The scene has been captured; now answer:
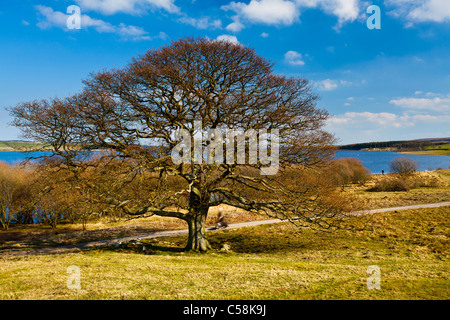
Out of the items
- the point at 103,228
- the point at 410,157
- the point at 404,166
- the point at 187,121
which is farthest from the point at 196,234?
the point at 410,157

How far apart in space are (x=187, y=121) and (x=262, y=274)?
30.1 feet

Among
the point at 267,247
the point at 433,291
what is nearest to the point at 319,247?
the point at 267,247

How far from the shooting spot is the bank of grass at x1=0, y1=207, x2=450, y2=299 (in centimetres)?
744

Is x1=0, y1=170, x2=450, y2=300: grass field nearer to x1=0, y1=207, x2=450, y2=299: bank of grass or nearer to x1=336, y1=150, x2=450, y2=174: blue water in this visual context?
x1=0, y1=207, x2=450, y2=299: bank of grass

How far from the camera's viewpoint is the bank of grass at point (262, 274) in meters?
7.44

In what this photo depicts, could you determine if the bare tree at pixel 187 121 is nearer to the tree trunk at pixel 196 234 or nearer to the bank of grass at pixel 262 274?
the tree trunk at pixel 196 234

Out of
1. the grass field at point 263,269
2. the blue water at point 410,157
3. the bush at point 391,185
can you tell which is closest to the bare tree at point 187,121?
the grass field at point 263,269

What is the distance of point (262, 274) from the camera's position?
9.70m

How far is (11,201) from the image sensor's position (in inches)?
1179

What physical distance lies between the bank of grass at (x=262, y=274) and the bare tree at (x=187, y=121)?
3.03 m

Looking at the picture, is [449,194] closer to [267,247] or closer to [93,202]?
[267,247]

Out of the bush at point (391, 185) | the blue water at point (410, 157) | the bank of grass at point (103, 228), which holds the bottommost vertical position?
the bank of grass at point (103, 228)
